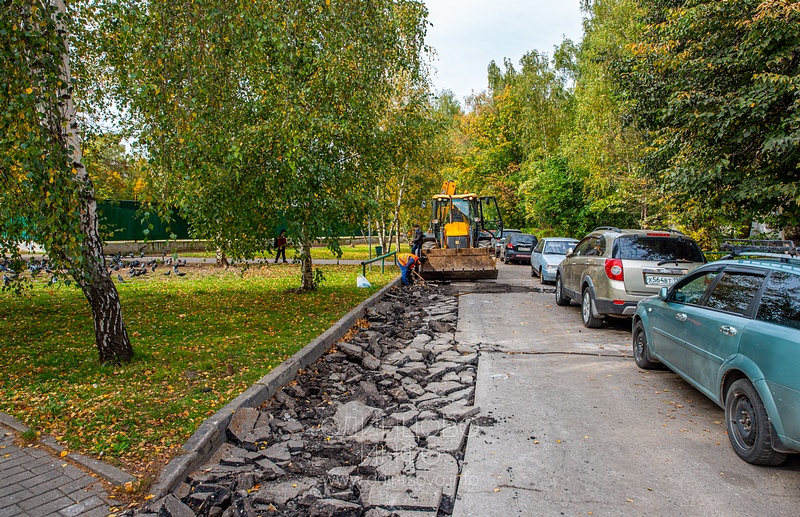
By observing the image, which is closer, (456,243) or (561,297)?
(561,297)

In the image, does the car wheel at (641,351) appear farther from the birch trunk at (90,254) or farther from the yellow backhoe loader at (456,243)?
the yellow backhoe loader at (456,243)

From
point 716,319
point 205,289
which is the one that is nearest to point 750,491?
point 716,319

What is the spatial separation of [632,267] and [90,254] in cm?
759

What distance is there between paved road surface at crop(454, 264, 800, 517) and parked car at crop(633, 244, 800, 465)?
0.33m

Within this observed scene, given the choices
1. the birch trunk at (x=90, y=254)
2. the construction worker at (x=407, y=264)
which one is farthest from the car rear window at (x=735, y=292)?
the construction worker at (x=407, y=264)

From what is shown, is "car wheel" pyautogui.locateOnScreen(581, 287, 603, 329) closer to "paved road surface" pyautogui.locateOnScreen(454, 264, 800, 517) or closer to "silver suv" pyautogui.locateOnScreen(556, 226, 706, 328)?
"silver suv" pyautogui.locateOnScreen(556, 226, 706, 328)

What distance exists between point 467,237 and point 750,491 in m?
14.3

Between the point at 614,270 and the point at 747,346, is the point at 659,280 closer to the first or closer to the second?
the point at 614,270

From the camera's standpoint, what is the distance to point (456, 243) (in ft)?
57.6

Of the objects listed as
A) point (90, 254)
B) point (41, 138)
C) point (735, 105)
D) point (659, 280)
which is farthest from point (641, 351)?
point (41, 138)

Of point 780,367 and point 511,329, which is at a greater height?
point 780,367

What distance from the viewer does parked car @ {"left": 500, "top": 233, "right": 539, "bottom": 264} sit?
77.2 feet

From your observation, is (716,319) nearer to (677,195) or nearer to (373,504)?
(373,504)

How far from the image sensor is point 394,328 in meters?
9.06
